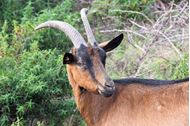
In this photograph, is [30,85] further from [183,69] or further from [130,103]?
[183,69]

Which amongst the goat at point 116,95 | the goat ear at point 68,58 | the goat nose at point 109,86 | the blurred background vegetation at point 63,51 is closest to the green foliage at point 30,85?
the blurred background vegetation at point 63,51

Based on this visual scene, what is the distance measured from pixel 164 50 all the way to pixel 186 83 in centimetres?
395

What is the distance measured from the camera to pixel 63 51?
11.0m

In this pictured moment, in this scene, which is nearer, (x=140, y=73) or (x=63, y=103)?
(x=63, y=103)

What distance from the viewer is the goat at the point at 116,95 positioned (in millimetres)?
6906

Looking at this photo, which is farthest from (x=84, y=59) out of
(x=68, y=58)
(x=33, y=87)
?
(x=33, y=87)

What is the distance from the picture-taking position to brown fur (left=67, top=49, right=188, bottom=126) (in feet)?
22.5

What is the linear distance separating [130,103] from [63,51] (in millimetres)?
3940

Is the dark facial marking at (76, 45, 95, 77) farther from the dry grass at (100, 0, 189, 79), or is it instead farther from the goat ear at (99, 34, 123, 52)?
the dry grass at (100, 0, 189, 79)

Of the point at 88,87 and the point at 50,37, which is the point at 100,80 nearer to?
the point at 88,87

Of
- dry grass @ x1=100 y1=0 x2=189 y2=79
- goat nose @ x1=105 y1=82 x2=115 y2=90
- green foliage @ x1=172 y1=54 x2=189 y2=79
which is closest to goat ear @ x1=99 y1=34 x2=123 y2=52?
goat nose @ x1=105 y1=82 x2=115 y2=90

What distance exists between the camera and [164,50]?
35.6ft

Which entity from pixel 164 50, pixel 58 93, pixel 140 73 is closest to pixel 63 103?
pixel 58 93

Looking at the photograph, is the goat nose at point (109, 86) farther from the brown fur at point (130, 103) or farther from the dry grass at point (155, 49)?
the dry grass at point (155, 49)
